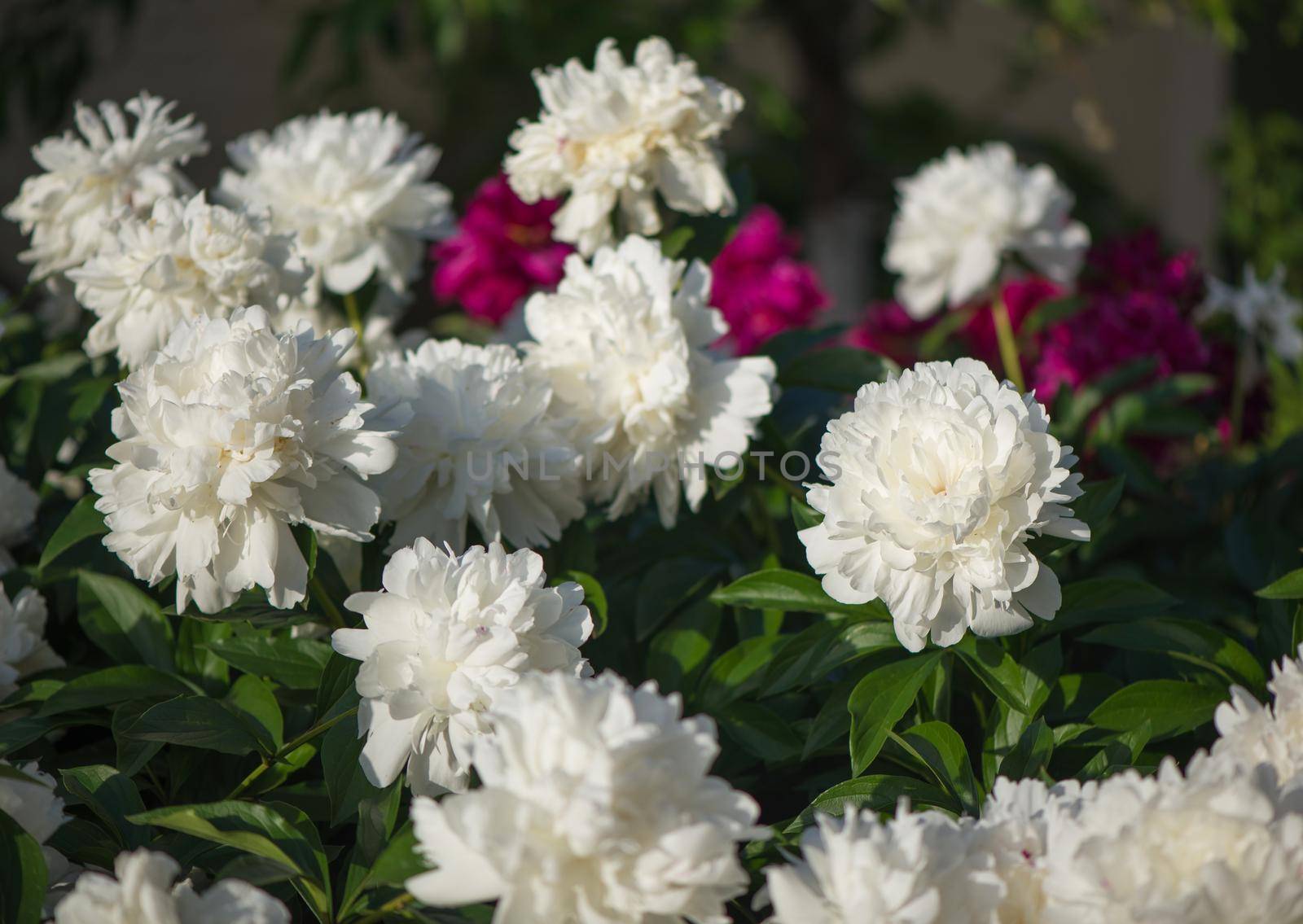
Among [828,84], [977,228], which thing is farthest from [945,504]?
[828,84]

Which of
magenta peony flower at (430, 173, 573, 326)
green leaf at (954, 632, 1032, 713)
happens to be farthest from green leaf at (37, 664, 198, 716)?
magenta peony flower at (430, 173, 573, 326)

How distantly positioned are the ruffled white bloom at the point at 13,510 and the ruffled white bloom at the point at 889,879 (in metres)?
0.79

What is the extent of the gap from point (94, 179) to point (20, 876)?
71cm

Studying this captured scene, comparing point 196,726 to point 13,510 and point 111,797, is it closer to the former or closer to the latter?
point 111,797

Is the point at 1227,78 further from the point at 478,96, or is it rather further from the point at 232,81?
the point at 232,81

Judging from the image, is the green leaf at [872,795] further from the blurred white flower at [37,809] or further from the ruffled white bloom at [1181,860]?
the blurred white flower at [37,809]

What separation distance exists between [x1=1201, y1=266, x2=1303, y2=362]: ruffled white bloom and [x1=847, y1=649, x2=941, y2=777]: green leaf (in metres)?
1.15

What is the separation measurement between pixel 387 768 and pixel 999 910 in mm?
377

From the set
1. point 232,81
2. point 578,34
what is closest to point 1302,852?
point 578,34

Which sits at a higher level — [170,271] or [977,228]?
[170,271]

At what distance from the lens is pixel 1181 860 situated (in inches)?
24.2

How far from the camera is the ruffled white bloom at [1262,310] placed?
1.73 metres

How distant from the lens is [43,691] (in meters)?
0.91

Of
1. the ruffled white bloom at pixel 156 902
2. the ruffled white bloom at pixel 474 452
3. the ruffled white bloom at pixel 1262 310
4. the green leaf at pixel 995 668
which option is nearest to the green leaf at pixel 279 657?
the ruffled white bloom at pixel 474 452
